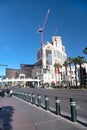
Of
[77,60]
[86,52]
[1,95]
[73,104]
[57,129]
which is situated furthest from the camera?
[77,60]

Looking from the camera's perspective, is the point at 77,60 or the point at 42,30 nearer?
the point at 77,60

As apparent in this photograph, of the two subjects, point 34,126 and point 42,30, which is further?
point 42,30

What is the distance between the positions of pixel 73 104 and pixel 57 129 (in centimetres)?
200

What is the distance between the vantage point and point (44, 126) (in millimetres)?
10789

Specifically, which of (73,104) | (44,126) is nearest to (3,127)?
(44,126)

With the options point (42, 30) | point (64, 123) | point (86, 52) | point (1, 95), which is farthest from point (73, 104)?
point (42, 30)

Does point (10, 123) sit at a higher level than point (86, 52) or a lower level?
lower

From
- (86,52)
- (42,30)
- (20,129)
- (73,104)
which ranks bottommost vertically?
(20,129)

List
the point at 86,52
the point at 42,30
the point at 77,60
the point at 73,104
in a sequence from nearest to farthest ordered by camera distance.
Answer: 1. the point at 73,104
2. the point at 86,52
3. the point at 77,60
4. the point at 42,30

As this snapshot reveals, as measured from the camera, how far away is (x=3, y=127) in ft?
35.4

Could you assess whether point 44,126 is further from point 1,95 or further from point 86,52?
point 86,52

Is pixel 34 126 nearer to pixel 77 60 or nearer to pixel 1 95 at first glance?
pixel 1 95

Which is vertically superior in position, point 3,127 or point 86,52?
point 86,52

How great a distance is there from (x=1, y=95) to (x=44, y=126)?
2725 centimetres
